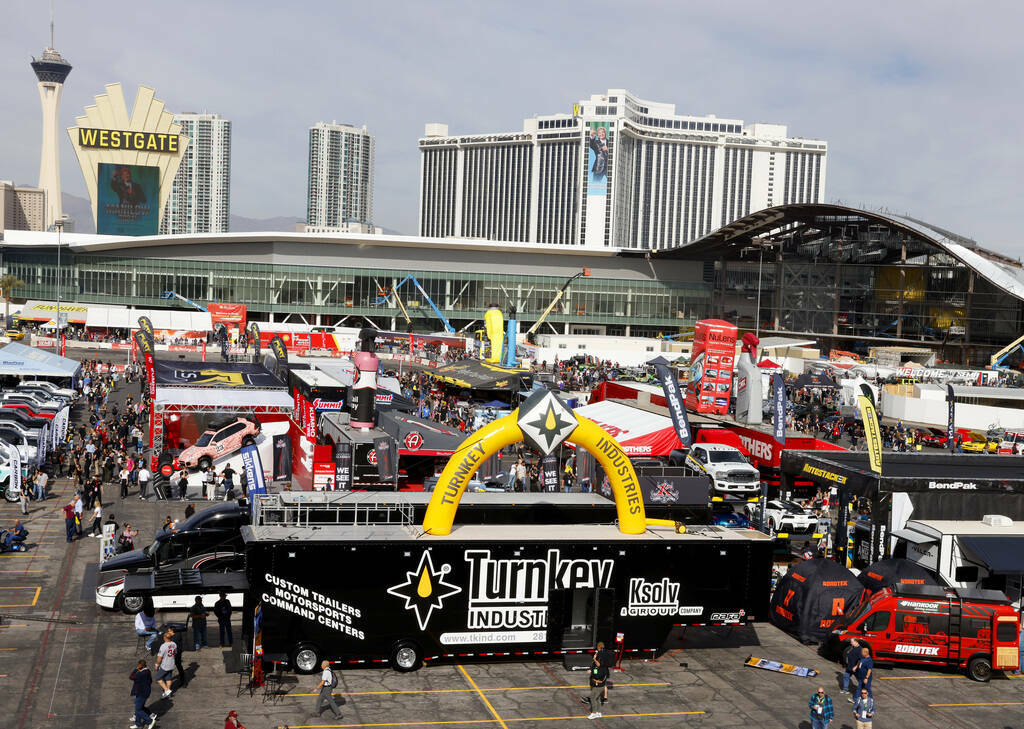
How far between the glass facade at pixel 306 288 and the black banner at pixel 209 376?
212 feet

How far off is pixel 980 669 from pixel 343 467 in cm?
1560

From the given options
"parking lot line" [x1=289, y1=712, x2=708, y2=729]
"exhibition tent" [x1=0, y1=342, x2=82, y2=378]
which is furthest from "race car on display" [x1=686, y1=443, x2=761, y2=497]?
"exhibition tent" [x1=0, y1=342, x2=82, y2=378]

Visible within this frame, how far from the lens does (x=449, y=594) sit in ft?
49.3

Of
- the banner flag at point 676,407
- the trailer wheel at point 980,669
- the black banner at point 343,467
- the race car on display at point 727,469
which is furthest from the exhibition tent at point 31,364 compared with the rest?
the trailer wheel at point 980,669

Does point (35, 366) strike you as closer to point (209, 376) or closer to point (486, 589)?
point (209, 376)

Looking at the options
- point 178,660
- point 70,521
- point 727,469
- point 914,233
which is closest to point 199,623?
point 178,660

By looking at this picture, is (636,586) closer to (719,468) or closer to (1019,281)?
(719,468)

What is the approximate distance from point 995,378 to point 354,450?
57485mm

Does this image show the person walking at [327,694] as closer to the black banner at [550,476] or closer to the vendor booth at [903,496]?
the vendor booth at [903,496]

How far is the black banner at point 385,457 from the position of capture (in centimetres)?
2595

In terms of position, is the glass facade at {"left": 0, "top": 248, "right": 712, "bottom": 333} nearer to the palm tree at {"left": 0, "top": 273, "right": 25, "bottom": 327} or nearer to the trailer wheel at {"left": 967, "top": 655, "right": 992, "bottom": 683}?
the palm tree at {"left": 0, "top": 273, "right": 25, "bottom": 327}

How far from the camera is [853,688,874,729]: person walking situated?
13.4 meters

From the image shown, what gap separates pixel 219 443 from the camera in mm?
31875

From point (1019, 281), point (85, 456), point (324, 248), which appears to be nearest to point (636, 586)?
point (85, 456)
